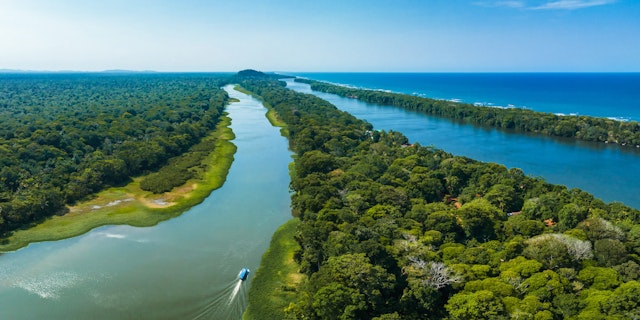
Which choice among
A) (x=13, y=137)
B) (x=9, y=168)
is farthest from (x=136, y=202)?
(x=13, y=137)

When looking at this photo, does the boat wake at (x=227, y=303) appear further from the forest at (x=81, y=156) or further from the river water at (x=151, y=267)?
the forest at (x=81, y=156)

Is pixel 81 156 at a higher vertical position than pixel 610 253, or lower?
higher

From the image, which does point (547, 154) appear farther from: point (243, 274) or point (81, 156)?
point (81, 156)

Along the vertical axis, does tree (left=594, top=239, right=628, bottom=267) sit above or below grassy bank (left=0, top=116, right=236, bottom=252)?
above

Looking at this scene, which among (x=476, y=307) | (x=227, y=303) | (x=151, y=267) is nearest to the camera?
(x=476, y=307)

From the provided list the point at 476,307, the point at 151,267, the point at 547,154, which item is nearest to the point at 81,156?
the point at 151,267

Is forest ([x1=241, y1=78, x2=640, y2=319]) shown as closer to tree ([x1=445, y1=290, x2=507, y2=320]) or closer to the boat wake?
tree ([x1=445, y1=290, x2=507, y2=320])

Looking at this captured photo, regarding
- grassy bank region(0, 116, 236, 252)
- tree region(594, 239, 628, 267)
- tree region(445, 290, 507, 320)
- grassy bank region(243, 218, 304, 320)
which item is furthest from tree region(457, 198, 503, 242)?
grassy bank region(0, 116, 236, 252)

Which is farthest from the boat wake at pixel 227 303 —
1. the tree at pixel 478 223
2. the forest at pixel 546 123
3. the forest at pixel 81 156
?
the forest at pixel 546 123
